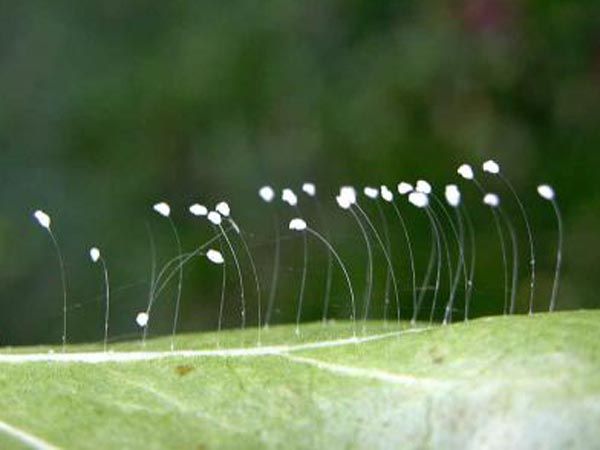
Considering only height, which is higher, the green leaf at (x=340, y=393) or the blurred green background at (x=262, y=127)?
the blurred green background at (x=262, y=127)

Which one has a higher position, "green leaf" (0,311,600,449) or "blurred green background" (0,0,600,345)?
"blurred green background" (0,0,600,345)

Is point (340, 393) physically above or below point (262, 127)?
below

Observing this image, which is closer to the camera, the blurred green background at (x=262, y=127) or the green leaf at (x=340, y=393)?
the green leaf at (x=340, y=393)

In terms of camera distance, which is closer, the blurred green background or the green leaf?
the green leaf

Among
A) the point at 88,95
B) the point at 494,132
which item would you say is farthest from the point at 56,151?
the point at 494,132
